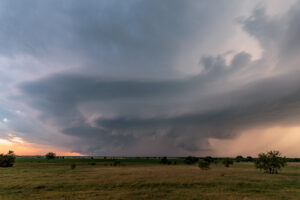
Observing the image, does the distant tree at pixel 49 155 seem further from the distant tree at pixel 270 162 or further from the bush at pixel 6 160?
the distant tree at pixel 270 162

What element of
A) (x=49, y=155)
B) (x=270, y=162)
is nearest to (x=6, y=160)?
(x=49, y=155)

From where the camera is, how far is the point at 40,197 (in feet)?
82.7

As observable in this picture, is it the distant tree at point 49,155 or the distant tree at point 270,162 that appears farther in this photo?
the distant tree at point 49,155

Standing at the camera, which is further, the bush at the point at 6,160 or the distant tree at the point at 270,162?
the bush at the point at 6,160

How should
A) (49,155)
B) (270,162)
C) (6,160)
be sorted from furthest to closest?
1. (49,155)
2. (6,160)
3. (270,162)

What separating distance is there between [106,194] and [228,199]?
1760 cm

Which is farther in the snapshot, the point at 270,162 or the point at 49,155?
the point at 49,155

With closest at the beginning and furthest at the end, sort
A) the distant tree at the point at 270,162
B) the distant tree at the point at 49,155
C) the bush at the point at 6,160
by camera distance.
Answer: the distant tree at the point at 270,162, the bush at the point at 6,160, the distant tree at the point at 49,155

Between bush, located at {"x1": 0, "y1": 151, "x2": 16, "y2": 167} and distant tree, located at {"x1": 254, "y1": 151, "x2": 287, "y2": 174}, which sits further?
bush, located at {"x1": 0, "y1": 151, "x2": 16, "y2": 167}

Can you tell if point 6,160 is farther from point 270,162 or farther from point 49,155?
point 270,162

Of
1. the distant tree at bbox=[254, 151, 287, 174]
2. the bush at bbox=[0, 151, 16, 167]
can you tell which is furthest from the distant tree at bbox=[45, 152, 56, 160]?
the distant tree at bbox=[254, 151, 287, 174]

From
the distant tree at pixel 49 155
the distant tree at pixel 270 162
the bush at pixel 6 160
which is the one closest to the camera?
the distant tree at pixel 270 162

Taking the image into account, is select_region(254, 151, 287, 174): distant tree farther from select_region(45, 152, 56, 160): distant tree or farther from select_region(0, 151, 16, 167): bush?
select_region(45, 152, 56, 160): distant tree

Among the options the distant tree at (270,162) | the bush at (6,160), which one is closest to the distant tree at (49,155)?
the bush at (6,160)
